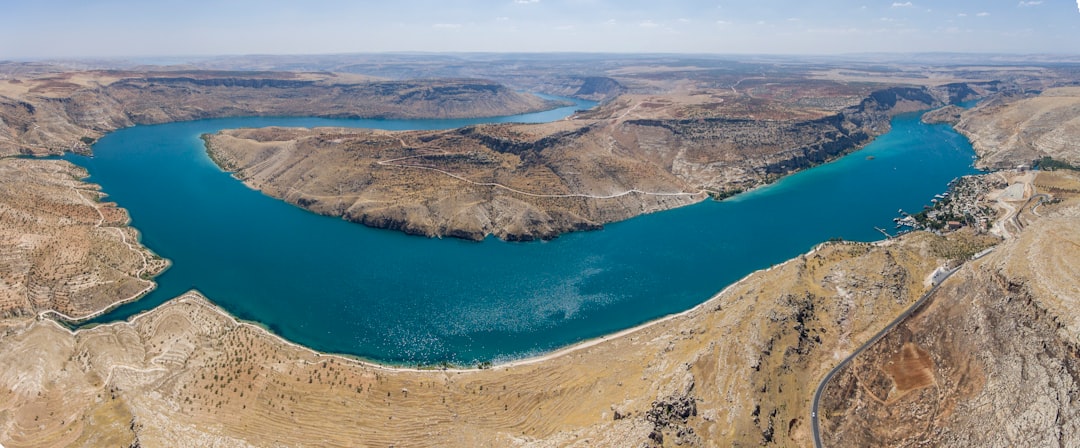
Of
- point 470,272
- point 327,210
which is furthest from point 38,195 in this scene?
point 470,272

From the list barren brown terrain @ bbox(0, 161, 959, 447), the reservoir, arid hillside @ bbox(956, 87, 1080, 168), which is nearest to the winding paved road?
barren brown terrain @ bbox(0, 161, 959, 447)

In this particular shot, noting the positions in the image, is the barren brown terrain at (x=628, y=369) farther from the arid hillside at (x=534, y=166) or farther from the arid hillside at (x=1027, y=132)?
the arid hillside at (x=1027, y=132)

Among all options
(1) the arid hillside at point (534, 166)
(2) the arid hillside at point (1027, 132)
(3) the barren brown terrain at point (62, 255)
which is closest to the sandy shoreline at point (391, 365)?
(3) the barren brown terrain at point (62, 255)

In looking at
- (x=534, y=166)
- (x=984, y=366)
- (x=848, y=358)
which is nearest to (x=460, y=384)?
(x=848, y=358)

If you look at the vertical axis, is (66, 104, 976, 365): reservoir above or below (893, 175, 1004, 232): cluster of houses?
below

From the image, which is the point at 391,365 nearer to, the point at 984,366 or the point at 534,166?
the point at 984,366

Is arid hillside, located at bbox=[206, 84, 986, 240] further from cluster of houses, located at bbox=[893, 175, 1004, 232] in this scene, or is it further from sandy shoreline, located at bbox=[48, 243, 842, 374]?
cluster of houses, located at bbox=[893, 175, 1004, 232]

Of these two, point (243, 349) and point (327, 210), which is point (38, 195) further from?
point (243, 349)
